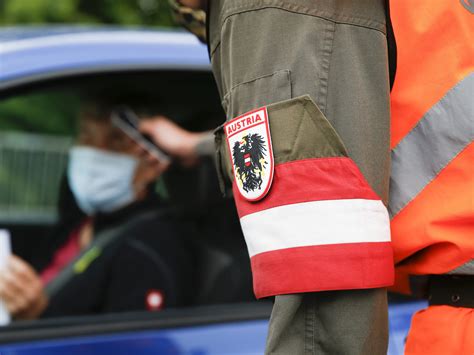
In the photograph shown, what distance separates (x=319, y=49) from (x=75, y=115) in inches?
67.3

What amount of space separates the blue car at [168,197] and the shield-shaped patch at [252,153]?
0.88 m

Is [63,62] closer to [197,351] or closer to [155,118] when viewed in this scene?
[155,118]

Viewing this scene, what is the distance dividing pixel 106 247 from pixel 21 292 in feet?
0.90

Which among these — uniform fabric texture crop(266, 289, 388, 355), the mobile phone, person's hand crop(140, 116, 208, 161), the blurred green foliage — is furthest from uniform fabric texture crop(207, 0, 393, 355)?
the blurred green foliage

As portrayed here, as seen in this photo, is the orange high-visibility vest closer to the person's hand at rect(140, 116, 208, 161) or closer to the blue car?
the blue car

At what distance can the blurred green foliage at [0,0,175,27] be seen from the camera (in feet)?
20.3

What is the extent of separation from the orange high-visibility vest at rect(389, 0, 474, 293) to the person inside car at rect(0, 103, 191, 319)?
113 centimetres

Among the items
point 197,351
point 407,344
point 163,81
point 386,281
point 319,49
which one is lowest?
point 197,351

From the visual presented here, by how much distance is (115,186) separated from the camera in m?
2.67

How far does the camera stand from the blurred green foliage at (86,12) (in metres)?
6.19

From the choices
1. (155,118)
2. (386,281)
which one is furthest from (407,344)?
(155,118)

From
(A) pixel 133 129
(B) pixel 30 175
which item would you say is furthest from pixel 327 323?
(B) pixel 30 175

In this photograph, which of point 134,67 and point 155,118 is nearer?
point 134,67

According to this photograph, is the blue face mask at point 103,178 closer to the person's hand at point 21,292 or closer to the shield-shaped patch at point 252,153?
the person's hand at point 21,292
